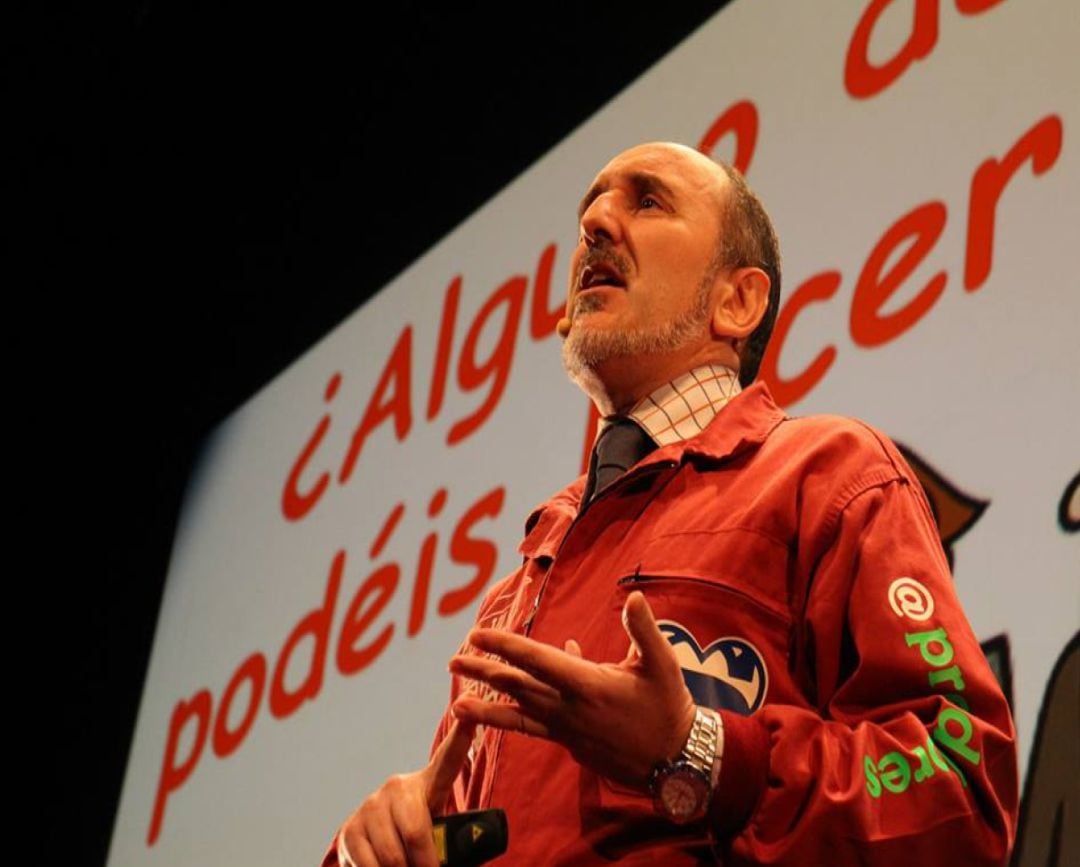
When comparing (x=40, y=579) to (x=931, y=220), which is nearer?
(x=931, y=220)

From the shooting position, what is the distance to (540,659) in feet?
2.93

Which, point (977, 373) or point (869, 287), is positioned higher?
point (869, 287)

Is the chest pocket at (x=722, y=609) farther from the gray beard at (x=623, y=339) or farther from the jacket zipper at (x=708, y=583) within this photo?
the gray beard at (x=623, y=339)

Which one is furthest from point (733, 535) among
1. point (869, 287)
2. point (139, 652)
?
point (139, 652)

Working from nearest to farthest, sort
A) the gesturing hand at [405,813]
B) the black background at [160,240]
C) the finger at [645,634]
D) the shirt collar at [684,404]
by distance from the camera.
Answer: the finger at [645,634], the gesturing hand at [405,813], the shirt collar at [684,404], the black background at [160,240]

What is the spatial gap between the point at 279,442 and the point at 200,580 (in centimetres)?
34

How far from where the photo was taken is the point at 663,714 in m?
0.91

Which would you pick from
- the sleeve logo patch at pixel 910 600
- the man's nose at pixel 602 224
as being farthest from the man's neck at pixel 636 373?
the sleeve logo patch at pixel 910 600

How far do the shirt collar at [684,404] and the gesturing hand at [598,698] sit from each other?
369mm

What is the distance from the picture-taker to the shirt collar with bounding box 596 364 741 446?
129 cm

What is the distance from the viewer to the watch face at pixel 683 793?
2.97ft

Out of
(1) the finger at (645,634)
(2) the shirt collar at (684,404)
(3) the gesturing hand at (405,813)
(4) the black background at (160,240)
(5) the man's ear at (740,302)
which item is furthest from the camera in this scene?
(4) the black background at (160,240)

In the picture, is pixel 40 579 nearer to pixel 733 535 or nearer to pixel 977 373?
pixel 977 373

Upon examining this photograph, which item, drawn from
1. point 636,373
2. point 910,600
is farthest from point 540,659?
point 636,373
